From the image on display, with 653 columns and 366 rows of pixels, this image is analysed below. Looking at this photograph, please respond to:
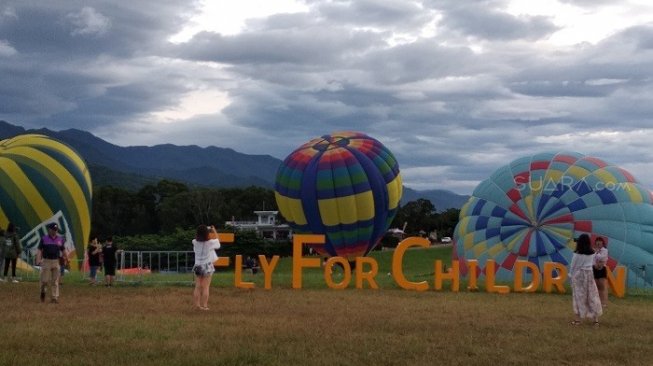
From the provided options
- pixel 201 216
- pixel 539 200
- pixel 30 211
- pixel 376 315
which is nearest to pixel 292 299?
pixel 376 315

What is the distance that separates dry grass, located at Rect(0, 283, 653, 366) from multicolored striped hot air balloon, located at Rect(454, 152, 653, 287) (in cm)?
651

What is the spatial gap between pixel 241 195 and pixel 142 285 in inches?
3597

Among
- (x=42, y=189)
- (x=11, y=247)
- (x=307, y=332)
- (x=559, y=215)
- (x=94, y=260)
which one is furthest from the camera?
(x=42, y=189)

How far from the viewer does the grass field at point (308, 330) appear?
10.9 m

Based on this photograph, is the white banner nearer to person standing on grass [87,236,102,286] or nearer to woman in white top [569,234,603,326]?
person standing on grass [87,236,102,286]

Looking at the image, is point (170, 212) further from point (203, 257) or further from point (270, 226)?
point (203, 257)

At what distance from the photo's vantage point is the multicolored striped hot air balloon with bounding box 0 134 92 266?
33.5 m

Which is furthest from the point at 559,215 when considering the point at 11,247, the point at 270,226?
the point at 270,226

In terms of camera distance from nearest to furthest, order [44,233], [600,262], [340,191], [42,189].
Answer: [600,262], [44,233], [42,189], [340,191]

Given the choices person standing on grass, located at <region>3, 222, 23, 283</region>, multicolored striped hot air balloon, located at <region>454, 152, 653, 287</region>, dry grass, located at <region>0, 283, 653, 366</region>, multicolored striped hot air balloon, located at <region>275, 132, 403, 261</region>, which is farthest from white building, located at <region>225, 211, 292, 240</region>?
dry grass, located at <region>0, 283, 653, 366</region>

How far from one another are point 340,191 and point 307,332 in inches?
974

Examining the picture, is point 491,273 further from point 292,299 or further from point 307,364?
point 307,364

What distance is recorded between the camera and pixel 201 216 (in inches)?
3649

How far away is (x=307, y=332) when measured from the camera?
13.1 metres
